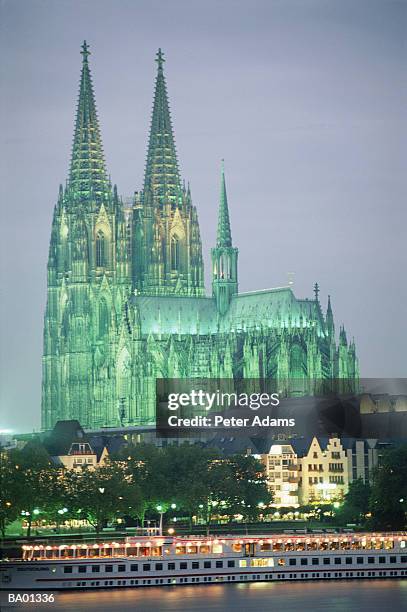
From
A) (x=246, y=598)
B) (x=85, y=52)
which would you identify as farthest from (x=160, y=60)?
(x=246, y=598)

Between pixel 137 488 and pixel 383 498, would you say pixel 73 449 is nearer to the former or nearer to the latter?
pixel 137 488

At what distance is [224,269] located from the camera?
A: 138 m

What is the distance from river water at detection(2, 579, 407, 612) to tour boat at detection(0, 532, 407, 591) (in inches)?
34.6

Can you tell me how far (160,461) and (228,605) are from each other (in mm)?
30613

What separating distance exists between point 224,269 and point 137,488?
47.1 metres

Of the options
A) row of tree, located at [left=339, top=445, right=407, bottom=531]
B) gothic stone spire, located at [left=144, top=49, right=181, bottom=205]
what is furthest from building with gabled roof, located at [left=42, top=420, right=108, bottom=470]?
gothic stone spire, located at [left=144, top=49, right=181, bottom=205]

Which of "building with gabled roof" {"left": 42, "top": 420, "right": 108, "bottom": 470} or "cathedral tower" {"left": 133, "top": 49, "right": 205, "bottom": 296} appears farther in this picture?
"cathedral tower" {"left": 133, "top": 49, "right": 205, "bottom": 296}

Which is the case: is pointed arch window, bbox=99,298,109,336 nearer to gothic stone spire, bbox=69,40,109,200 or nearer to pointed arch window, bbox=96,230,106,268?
pointed arch window, bbox=96,230,106,268

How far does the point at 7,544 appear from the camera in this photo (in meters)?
81.2

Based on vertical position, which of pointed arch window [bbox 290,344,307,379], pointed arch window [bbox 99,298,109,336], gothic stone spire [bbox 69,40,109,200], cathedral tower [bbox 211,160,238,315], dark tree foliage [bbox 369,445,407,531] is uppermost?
gothic stone spire [bbox 69,40,109,200]

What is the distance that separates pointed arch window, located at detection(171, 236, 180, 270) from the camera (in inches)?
5492

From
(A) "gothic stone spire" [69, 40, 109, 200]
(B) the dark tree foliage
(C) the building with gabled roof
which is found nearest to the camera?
(B) the dark tree foliage

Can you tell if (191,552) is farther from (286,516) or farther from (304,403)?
(304,403)

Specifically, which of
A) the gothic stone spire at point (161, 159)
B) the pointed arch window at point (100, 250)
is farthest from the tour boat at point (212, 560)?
the gothic stone spire at point (161, 159)
